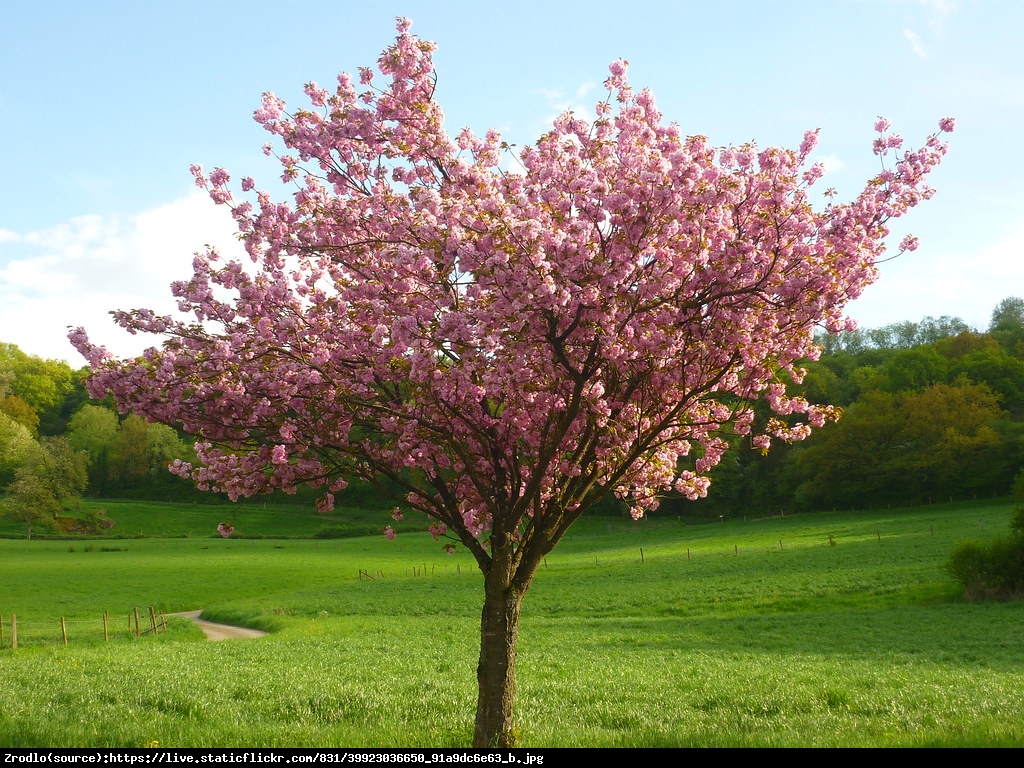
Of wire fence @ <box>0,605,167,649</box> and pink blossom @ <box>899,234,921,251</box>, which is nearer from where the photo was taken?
pink blossom @ <box>899,234,921,251</box>

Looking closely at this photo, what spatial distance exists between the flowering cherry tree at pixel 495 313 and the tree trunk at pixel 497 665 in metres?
0.03

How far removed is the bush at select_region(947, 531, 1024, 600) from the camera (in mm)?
37781

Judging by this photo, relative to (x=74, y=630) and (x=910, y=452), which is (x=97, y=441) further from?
(x=910, y=452)

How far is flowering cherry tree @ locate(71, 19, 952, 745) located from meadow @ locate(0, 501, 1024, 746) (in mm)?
4291

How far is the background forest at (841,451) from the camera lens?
93.4 metres

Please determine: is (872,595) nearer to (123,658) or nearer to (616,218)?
(123,658)

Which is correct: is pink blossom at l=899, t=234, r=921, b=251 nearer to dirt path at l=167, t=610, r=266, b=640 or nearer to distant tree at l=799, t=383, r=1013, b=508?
dirt path at l=167, t=610, r=266, b=640

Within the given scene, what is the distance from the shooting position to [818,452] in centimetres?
10019

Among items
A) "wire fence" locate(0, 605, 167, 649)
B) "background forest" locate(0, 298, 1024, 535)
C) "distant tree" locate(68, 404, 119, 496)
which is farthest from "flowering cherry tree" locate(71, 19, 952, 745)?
"distant tree" locate(68, 404, 119, 496)

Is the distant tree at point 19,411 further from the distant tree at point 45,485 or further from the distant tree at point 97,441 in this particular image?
the distant tree at point 45,485

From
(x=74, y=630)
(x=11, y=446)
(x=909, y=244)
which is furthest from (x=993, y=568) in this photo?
(x=11, y=446)

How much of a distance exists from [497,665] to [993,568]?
122 ft
